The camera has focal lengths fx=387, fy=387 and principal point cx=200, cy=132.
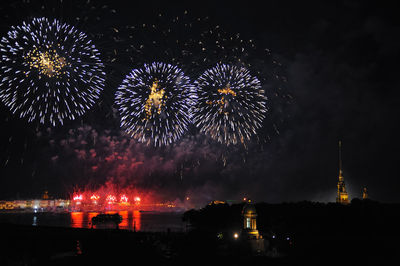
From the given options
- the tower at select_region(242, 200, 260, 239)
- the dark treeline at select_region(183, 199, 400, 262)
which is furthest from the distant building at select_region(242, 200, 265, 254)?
the dark treeline at select_region(183, 199, 400, 262)

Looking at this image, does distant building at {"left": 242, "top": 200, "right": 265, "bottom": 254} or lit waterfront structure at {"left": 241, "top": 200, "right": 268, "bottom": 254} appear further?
distant building at {"left": 242, "top": 200, "right": 265, "bottom": 254}

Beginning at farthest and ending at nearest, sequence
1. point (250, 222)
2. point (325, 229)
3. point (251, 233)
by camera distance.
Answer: point (325, 229)
point (250, 222)
point (251, 233)

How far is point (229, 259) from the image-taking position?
42406 millimetres

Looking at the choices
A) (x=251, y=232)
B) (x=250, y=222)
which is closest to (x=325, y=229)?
(x=250, y=222)

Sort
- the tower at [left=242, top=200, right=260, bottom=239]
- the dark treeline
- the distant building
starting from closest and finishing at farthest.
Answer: the distant building
the tower at [left=242, top=200, right=260, bottom=239]
the dark treeline

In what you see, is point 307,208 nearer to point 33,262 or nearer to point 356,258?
point 356,258

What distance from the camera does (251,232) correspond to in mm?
53531

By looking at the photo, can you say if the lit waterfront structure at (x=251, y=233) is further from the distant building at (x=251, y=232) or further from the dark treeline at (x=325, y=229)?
the dark treeline at (x=325, y=229)

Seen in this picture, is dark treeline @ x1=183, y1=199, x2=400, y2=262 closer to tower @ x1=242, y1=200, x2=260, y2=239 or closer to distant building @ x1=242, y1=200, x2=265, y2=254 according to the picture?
distant building @ x1=242, y1=200, x2=265, y2=254

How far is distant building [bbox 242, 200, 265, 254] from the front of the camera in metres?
52.5

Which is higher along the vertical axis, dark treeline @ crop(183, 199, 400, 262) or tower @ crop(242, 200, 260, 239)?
tower @ crop(242, 200, 260, 239)

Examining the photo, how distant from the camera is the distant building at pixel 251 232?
2067 inches

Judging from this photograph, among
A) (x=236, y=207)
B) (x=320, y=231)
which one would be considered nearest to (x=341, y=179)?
(x=236, y=207)

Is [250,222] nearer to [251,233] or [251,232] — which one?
[251,232]
